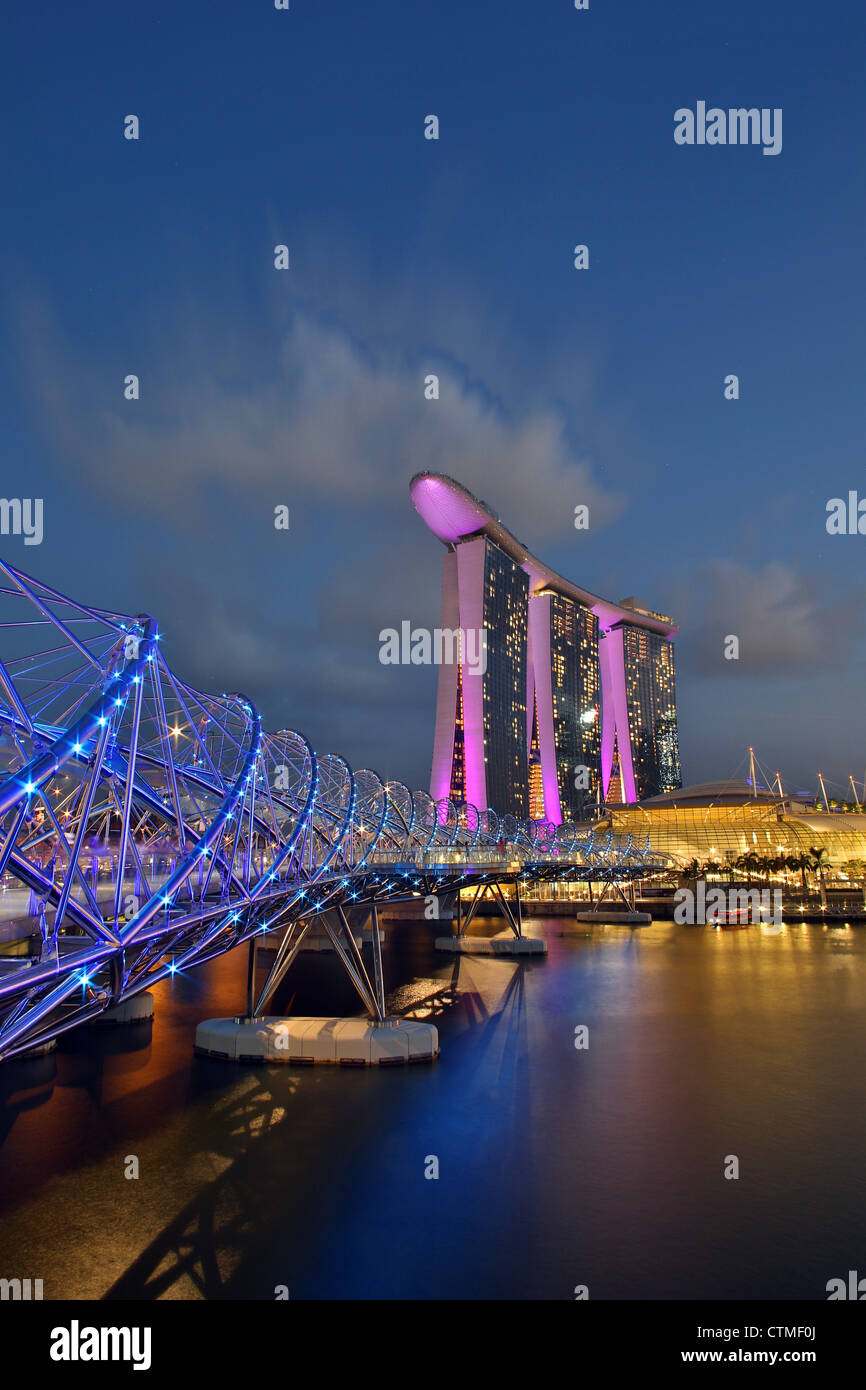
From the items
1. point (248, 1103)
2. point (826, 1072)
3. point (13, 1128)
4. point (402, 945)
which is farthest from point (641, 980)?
point (13, 1128)

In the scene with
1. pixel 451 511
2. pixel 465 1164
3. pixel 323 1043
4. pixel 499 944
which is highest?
pixel 451 511

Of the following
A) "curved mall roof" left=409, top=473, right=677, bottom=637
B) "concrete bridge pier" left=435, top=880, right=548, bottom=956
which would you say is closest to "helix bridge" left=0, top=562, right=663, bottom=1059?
"concrete bridge pier" left=435, top=880, right=548, bottom=956

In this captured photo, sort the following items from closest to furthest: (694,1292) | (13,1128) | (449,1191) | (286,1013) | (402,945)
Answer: (694,1292) → (449,1191) → (13,1128) → (286,1013) → (402,945)

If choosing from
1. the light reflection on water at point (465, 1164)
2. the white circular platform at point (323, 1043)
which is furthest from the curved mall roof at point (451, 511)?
the white circular platform at point (323, 1043)

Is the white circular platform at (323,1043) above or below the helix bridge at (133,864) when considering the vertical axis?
below

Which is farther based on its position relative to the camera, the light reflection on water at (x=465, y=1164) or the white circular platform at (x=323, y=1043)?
the white circular platform at (x=323, y=1043)

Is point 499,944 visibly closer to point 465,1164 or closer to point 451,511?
point 465,1164

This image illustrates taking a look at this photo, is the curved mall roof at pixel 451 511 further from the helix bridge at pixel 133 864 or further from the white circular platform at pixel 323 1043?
the white circular platform at pixel 323 1043

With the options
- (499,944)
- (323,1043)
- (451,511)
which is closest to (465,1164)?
(323,1043)
